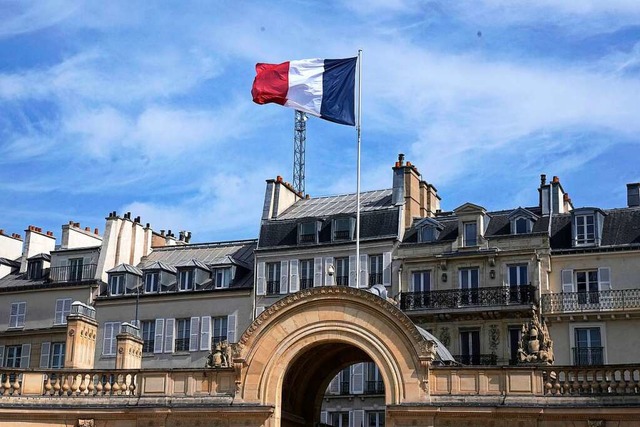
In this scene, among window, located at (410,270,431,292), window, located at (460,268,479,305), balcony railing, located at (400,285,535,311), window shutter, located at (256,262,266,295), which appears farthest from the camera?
window shutter, located at (256,262,266,295)

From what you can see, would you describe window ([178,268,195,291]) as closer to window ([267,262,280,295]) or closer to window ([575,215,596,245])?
window ([267,262,280,295])

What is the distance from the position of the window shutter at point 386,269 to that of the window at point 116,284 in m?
14.1

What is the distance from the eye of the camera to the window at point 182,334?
5365 centimetres

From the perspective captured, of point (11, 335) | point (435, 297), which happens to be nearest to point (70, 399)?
point (435, 297)

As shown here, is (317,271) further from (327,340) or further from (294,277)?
(327,340)

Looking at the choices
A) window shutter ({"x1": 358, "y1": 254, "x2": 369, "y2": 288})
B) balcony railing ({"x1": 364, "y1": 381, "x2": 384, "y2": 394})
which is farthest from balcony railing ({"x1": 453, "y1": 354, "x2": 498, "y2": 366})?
window shutter ({"x1": 358, "y1": 254, "x2": 369, "y2": 288})

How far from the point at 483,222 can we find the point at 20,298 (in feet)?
83.2

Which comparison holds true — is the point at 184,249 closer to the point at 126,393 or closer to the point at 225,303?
the point at 225,303

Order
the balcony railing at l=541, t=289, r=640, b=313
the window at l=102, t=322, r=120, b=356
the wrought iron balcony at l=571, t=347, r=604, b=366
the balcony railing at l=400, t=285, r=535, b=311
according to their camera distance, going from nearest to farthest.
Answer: the balcony railing at l=541, t=289, r=640, b=313
the wrought iron balcony at l=571, t=347, r=604, b=366
the balcony railing at l=400, t=285, r=535, b=311
the window at l=102, t=322, r=120, b=356

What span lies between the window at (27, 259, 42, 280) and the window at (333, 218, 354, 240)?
56.9ft

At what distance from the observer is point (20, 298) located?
191 feet

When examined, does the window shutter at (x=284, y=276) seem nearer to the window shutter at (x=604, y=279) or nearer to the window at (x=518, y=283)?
the window at (x=518, y=283)

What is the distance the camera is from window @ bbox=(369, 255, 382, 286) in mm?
51188

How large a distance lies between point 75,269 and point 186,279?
695cm
